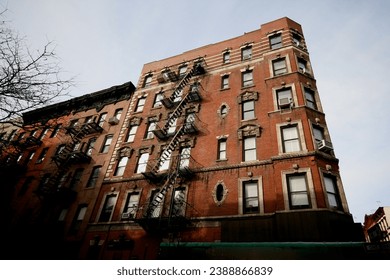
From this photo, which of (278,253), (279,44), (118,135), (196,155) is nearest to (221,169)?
(196,155)

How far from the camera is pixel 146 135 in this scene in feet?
67.7

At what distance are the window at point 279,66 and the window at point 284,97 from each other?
6.84ft

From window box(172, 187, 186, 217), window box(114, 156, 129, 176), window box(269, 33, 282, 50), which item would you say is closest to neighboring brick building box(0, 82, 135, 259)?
window box(114, 156, 129, 176)

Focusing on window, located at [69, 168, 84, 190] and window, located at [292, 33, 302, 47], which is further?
window, located at [292, 33, 302, 47]

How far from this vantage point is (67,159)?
69.9ft

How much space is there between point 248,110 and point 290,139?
4.25 m

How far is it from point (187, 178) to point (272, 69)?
1081cm

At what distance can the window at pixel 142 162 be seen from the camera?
728 inches

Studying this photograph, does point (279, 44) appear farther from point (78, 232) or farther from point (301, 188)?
point (78, 232)

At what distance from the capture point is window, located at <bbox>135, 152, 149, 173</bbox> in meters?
18.5

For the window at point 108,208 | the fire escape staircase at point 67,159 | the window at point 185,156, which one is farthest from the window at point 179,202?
the fire escape staircase at point 67,159

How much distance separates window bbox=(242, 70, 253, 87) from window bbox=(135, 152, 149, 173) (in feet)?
32.1

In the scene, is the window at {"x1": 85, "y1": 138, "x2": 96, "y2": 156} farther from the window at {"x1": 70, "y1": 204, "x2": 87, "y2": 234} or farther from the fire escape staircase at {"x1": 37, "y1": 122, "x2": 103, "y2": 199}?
the window at {"x1": 70, "y1": 204, "x2": 87, "y2": 234}

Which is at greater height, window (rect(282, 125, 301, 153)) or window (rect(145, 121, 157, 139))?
window (rect(145, 121, 157, 139))
